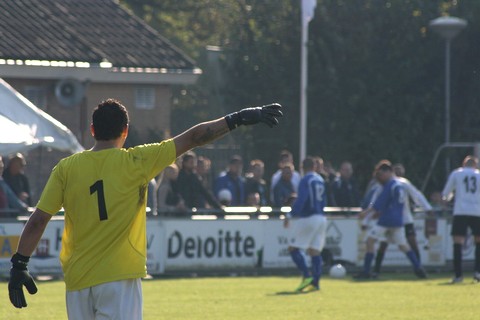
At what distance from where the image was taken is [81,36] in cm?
3012

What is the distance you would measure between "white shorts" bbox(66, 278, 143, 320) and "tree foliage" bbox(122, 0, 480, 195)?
2463 centimetres

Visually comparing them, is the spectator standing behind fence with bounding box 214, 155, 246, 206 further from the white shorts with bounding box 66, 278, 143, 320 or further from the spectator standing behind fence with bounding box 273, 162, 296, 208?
the white shorts with bounding box 66, 278, 143, 320

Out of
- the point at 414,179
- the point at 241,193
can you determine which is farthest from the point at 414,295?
the point at 414,179

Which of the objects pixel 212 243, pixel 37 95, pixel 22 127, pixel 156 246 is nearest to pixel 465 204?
pixel 212 243

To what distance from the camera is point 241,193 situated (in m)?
22.8

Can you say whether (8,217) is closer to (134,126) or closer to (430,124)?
(134,126)

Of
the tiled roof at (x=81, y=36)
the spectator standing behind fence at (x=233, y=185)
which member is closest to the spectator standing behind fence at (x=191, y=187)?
the spectator standing behind fence at (x=233, y=185)

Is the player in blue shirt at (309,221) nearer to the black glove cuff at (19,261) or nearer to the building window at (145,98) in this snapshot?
the black glove cuff at (19,261)

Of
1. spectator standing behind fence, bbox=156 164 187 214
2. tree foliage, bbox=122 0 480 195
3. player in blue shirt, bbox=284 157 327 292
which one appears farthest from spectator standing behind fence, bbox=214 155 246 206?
tree foliage, bbox=122 0 480 195

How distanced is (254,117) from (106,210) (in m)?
1.01

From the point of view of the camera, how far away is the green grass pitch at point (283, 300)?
14.2 m

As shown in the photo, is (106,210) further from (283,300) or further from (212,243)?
(212,243)

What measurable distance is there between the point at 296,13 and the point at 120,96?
5.67 meters

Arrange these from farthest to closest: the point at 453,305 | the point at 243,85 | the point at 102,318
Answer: the point at 243,85
the point at 453,305
the point at 102,318
